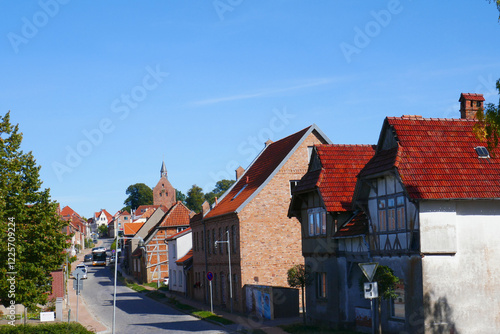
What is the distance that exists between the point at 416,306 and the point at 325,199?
773 centimetres

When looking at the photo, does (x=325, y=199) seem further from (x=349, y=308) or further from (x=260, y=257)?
(x=260, y=257)

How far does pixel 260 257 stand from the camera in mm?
40219

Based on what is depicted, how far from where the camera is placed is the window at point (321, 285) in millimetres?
30875

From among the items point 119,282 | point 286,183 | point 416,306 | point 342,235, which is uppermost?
point 286,183

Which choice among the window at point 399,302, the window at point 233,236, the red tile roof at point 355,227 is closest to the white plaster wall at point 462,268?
the window at point 399,302

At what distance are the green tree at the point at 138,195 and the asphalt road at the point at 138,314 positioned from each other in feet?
386

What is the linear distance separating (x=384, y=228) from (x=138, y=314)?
21753 mm

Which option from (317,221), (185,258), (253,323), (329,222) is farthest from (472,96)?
(185,258)

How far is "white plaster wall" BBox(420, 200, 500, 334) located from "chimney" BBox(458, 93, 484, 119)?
8.30 meters

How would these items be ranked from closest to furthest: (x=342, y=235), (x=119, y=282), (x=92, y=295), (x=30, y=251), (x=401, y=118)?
(x=401, y=118)
(x=342, y=235)
(x=30, y=251)
(x=92, y=295)
(x=119, y=282)

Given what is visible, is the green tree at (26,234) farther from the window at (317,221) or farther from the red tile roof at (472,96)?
the red tile roof at (472,96)

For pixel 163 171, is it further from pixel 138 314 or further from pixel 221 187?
pixel 138 314

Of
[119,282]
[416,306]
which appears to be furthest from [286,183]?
[119,282]

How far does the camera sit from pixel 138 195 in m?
187
